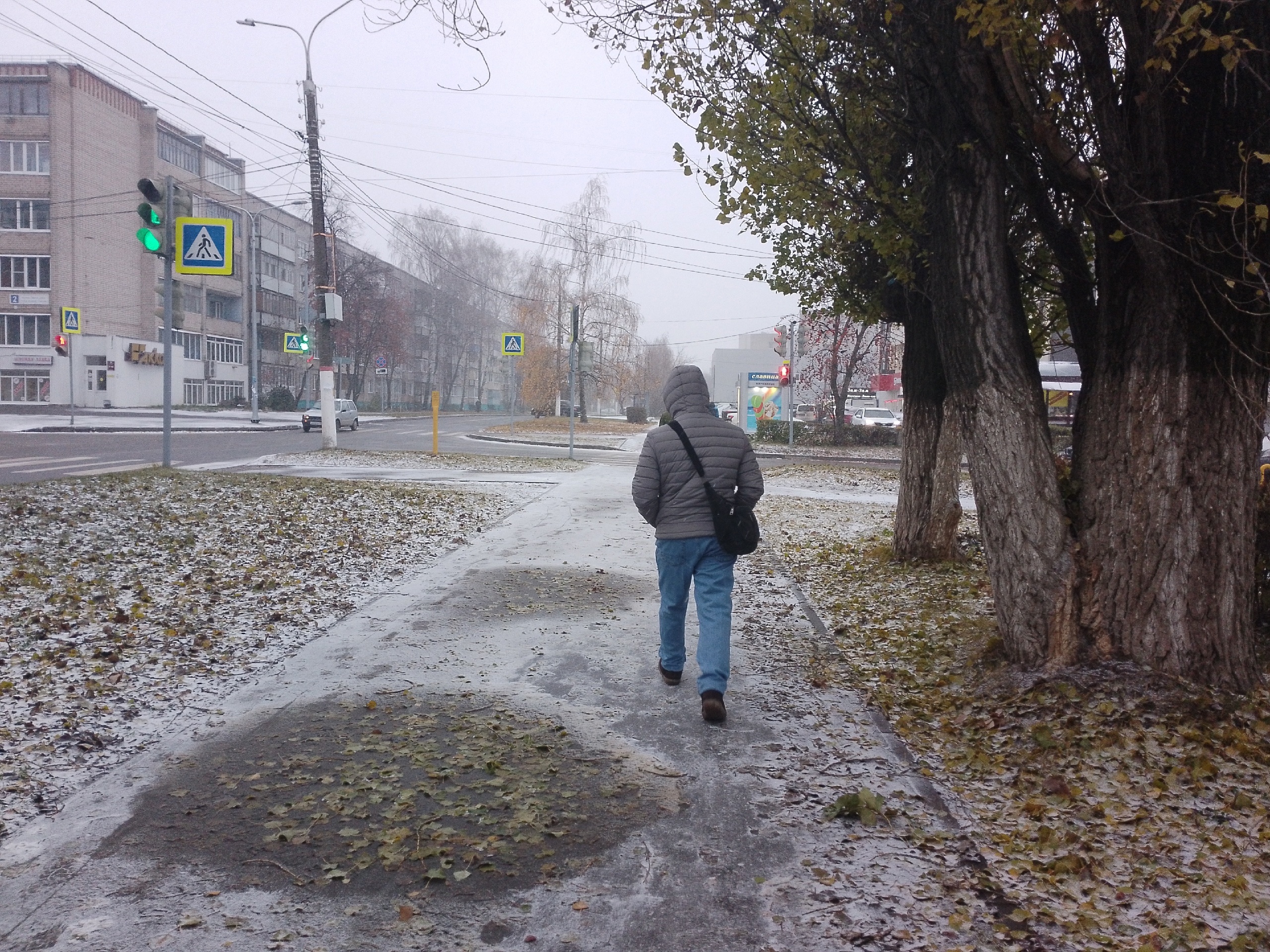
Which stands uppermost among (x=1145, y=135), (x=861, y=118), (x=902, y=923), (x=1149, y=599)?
(x=861, y=118)

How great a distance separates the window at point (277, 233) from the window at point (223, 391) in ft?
41.0

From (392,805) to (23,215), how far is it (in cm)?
6277

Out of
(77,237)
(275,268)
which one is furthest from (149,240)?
(275,268)

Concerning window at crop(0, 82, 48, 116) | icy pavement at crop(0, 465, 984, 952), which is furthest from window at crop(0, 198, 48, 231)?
icy pavement at crop(0, 465, 984, 952)

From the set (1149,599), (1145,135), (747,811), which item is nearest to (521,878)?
(747,811)

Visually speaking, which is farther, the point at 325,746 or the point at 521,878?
the point at 325,746

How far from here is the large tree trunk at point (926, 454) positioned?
10016mm

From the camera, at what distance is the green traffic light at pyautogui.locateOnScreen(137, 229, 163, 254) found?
14086 mm

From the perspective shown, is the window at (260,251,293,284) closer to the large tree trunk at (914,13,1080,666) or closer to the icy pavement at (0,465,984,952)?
the icy pavement at (0,465,984,952)

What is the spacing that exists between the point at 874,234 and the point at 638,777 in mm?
5621

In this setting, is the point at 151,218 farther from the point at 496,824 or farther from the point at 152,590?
the point at 496,824

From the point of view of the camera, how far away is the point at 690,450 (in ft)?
18.8

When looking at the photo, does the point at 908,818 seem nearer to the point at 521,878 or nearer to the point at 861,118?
the point at 521,878

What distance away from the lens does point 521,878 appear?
359 centimetres
